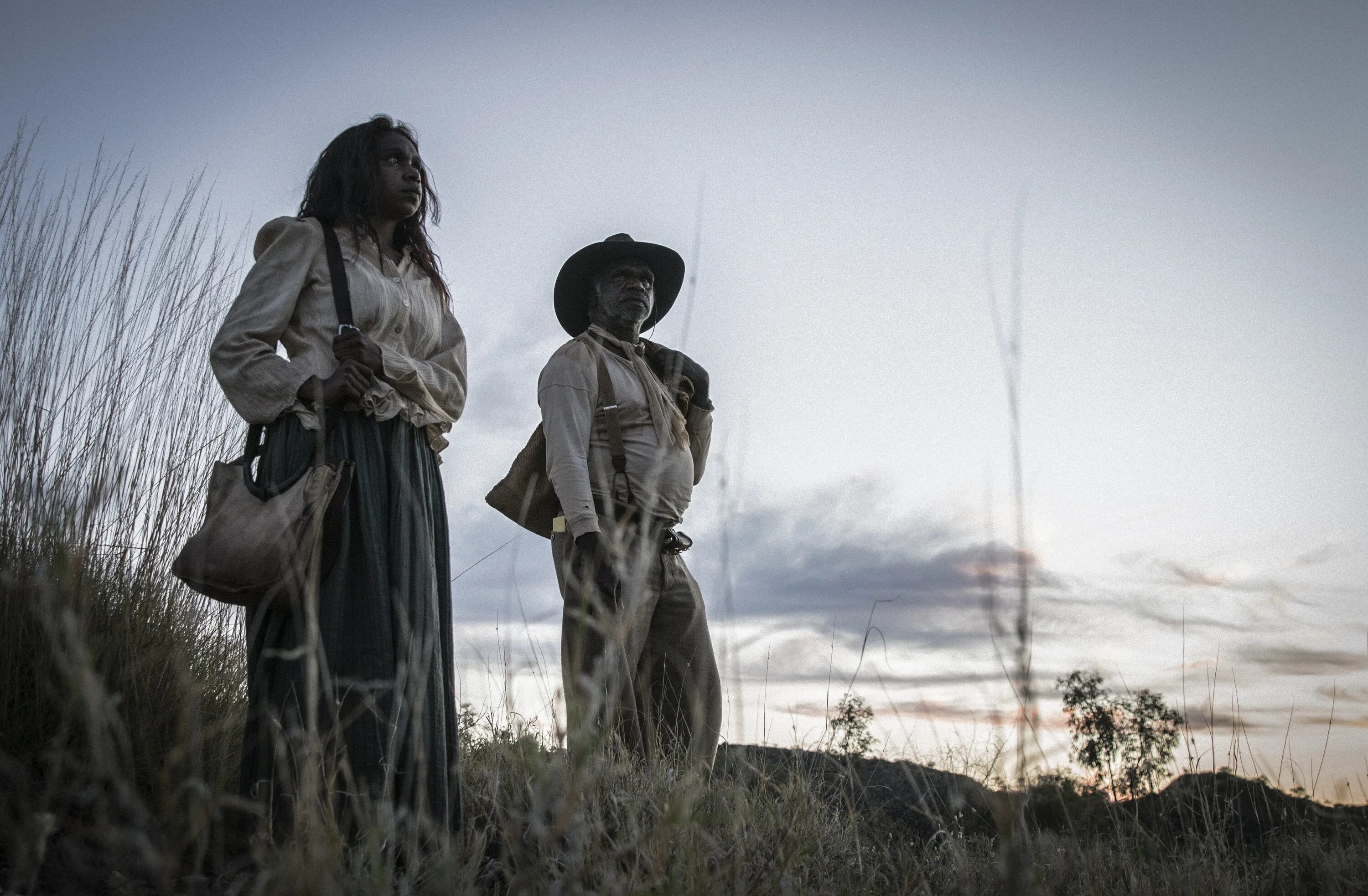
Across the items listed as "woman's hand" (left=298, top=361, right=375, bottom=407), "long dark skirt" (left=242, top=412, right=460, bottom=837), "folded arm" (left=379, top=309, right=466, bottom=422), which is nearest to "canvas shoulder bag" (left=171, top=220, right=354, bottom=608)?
"long dark skirt" (left=242, top=412, right=460, bottom=837)

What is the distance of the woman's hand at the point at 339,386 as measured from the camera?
87.7 inches

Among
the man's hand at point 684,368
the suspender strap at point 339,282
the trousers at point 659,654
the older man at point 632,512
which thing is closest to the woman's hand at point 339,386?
the suspender strap at point 339,282

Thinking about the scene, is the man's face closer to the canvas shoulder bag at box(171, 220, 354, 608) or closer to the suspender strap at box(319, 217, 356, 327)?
the suspender strap at box(319, 217, 356, 327)

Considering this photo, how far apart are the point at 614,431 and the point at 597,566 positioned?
1.66ft

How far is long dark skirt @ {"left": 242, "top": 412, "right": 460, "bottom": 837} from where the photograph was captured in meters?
2.04

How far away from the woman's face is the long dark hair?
2cm

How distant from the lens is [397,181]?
2621 millimetres

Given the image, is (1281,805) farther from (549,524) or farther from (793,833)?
(549,524)

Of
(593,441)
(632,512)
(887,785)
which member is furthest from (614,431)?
(887,785)

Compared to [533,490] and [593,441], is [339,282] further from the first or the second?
[533,490]

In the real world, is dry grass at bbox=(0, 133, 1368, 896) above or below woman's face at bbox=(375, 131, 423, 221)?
below

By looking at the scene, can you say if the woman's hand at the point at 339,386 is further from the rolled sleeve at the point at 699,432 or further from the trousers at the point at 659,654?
the rolled sleeve at the point at 699,432

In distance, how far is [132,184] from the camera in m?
3.53

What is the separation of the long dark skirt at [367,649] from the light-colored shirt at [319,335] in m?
0.07
